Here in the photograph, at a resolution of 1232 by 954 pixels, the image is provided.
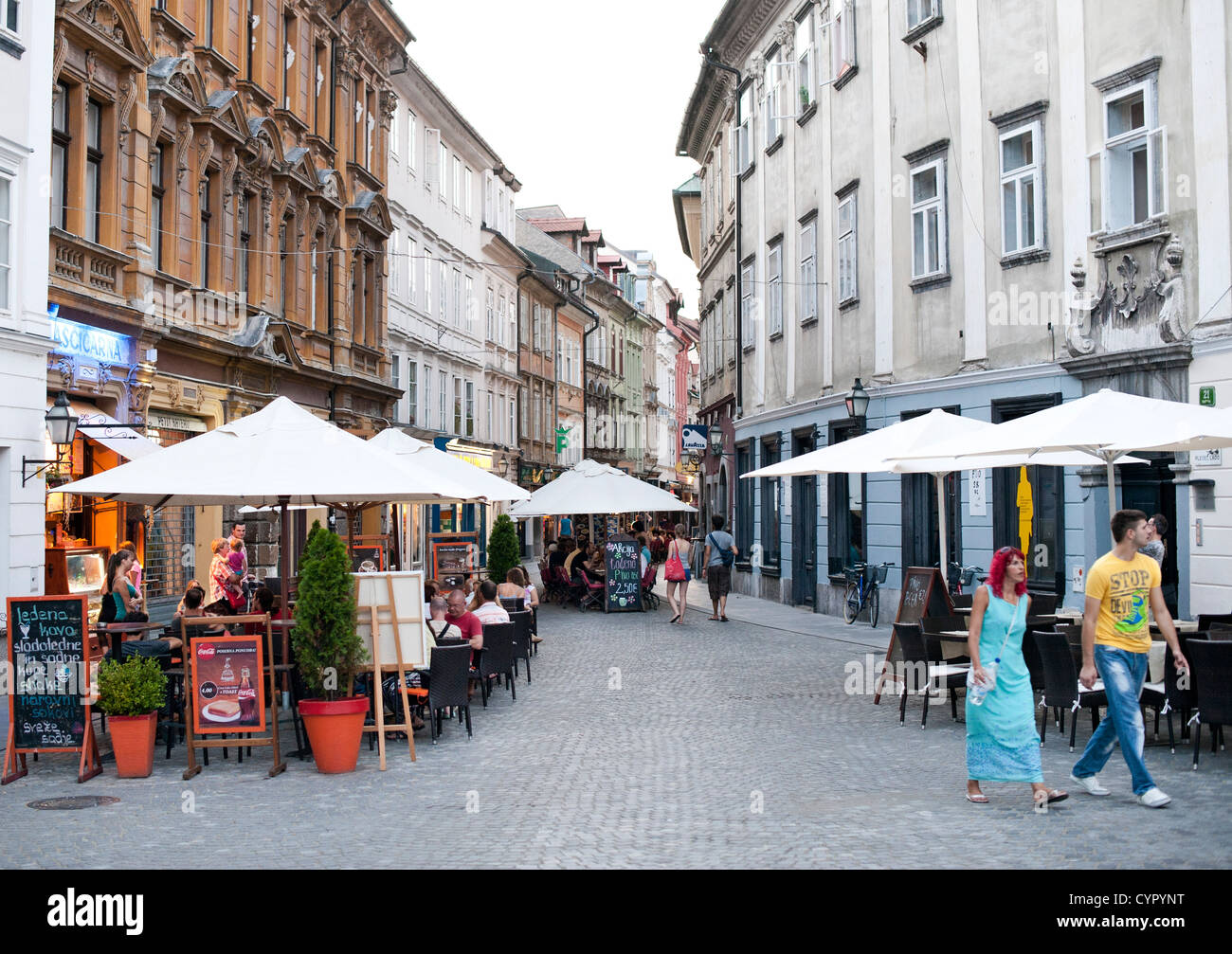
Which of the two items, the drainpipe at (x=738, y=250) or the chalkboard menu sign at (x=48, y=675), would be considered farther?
the drainpipe at (x=738, y=250)

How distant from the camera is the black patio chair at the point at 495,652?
1327cm

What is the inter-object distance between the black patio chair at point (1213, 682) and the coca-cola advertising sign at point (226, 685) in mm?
6919

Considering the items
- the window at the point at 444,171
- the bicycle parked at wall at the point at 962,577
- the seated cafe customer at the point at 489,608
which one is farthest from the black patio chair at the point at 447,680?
the window at the point at 444,171

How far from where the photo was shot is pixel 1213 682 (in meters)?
9.43

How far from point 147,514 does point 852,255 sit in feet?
41.5

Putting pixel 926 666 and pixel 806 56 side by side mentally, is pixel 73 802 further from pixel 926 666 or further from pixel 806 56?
pixel 806 56

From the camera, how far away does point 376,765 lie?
10234mm

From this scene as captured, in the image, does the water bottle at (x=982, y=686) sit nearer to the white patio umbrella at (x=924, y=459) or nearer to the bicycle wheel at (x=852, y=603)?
the white patio umbrella at (x=924, y=459)

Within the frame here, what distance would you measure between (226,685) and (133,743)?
31.3 inches

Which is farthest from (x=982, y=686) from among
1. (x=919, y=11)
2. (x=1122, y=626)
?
(x=919, y=11)

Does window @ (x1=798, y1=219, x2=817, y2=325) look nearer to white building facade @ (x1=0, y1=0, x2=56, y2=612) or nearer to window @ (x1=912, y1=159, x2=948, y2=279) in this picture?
window @ (x1=912, y1=159, x2=948, y2=279)

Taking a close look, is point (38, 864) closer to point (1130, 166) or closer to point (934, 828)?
point (934, 828)

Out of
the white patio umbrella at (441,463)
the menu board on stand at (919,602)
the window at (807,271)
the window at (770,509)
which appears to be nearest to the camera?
the menu board on stand at (919,602)

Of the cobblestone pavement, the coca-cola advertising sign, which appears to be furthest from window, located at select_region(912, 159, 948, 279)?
the coca-cola advertising sign
